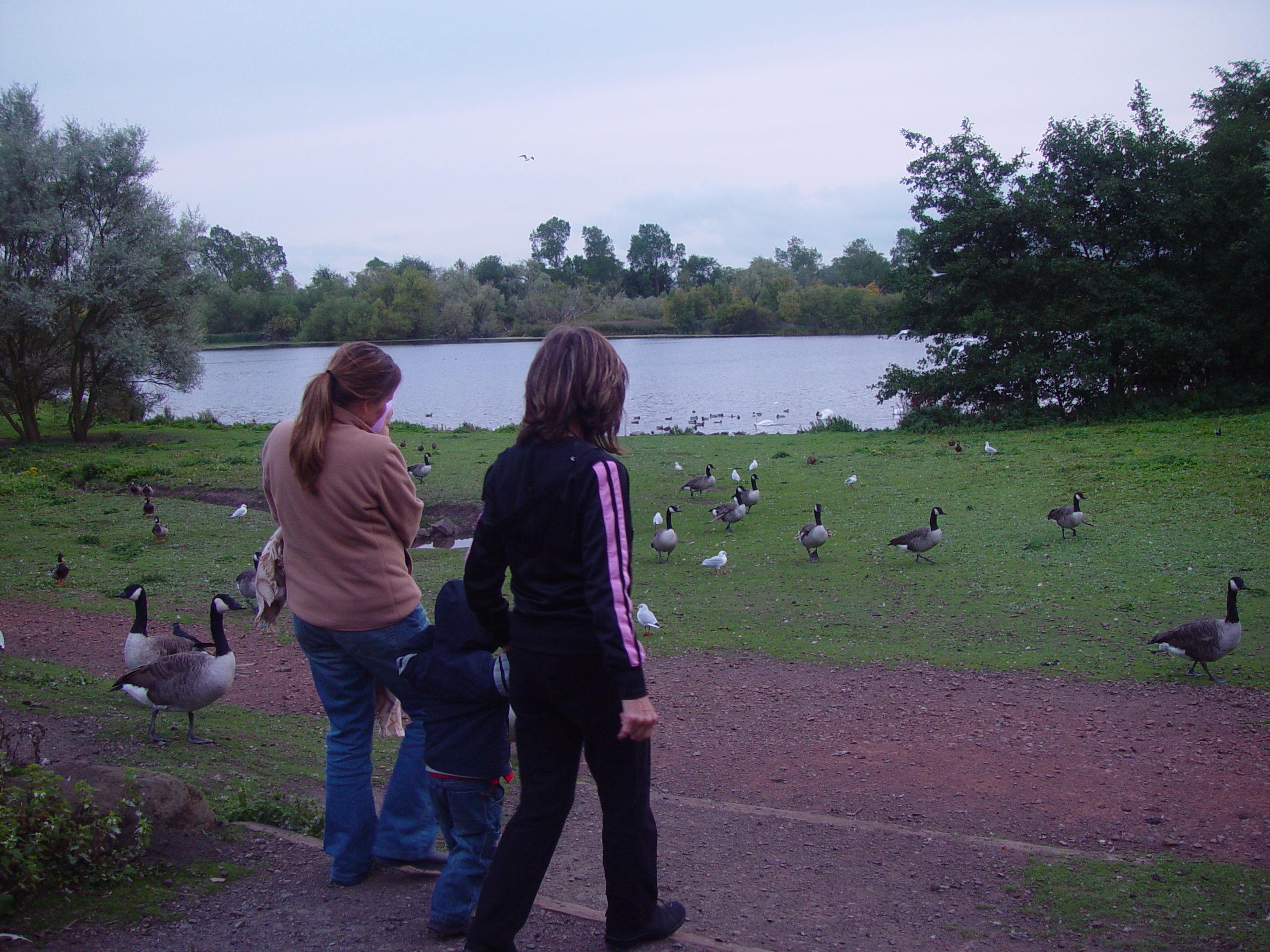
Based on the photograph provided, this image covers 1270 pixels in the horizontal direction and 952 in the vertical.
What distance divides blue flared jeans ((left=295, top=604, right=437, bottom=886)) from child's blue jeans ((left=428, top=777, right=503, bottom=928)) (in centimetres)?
40

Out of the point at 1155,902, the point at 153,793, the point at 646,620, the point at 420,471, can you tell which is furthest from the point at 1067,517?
the point at 420,471

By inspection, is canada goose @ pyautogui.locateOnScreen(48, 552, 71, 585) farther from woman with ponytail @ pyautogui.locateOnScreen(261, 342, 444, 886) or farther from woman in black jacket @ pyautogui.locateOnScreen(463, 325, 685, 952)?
woman in black jacket @ pyautogui.locateOnScreen(463, 325, 685, 952)

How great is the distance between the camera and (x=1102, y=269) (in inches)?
1152

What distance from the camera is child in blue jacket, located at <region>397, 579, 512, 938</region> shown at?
11.9 ft

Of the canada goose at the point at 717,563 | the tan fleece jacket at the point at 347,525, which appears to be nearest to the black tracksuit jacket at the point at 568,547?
the tan fleece jacket at the point at 347,525

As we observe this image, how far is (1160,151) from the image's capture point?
2906cm

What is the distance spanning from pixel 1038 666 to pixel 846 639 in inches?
77.1

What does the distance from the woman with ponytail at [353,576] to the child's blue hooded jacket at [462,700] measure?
0.24 meters

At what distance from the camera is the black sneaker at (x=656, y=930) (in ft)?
11.7

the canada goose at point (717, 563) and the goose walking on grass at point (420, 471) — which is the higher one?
the goose walking on grass at point (420, 471)

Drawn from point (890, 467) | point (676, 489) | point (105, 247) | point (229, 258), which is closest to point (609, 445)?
point (676, 489)

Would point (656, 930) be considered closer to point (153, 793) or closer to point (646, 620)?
point (153, 793)

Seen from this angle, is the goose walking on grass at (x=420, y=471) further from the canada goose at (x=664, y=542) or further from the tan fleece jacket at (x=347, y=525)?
the tan fleece jacket at (x=347, y=525)

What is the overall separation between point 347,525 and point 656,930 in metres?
2.10
